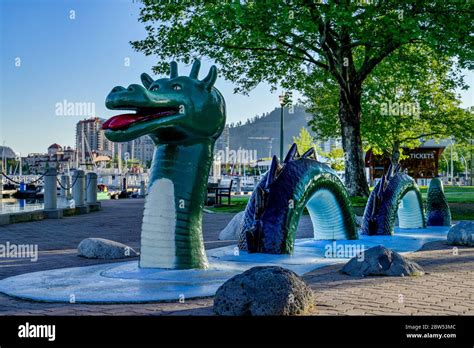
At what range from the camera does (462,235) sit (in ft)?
39.9

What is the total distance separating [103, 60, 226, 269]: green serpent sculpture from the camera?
7.40m

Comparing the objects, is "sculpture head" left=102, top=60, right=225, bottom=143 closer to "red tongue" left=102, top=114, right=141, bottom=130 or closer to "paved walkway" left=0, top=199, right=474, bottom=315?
"red tongue" left=102, top=114, right=141, bottom=130

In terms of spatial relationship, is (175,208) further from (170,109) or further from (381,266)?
(381,266)

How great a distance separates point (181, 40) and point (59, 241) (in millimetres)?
12253

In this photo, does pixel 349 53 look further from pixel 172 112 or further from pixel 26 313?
pixel 26 313

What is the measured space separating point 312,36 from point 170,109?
57.9 ft

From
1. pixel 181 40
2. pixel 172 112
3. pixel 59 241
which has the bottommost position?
pixel 59 241

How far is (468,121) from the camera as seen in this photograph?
34.6 m

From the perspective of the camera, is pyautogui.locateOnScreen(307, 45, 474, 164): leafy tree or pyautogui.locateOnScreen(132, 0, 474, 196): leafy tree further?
pyautogui.locateOnScreen(307, 45, 474, 164): leafy tree

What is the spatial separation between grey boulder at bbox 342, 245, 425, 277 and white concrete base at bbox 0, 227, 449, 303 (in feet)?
2.33

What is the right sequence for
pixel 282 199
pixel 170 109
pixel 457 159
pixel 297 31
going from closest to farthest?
pixel 170 109 → pixel 282 199 → pixel 297 31 → pixel 457 159

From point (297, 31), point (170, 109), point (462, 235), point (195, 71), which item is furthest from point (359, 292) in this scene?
point (297, 31)

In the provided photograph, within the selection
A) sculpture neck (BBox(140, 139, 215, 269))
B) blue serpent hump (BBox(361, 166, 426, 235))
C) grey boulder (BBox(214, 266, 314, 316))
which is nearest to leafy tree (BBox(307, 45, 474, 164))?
blue serpent hump (BBox(361, 166, 426, 235))
